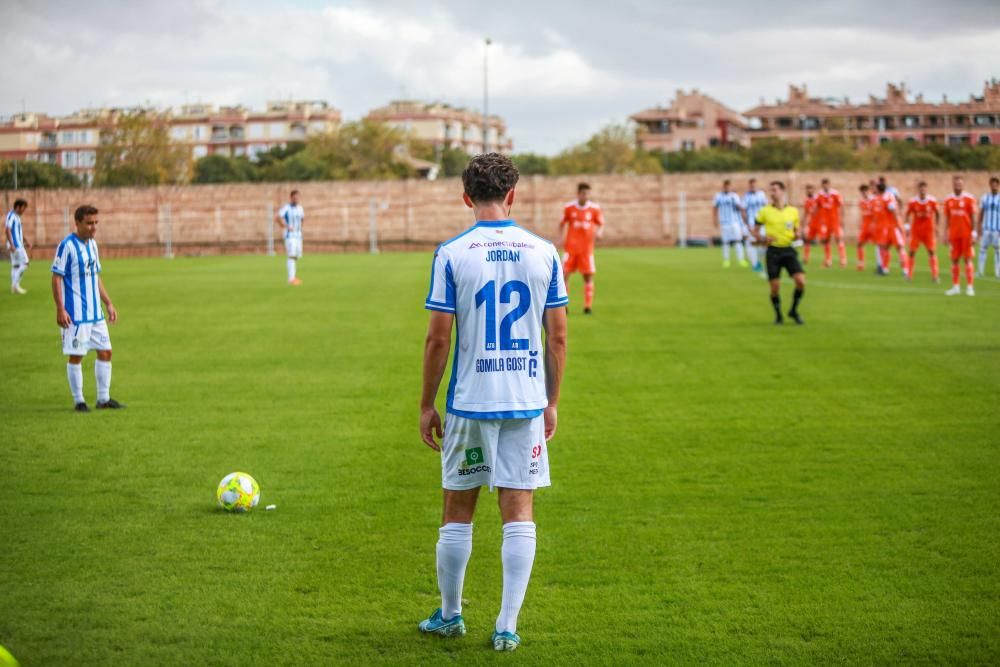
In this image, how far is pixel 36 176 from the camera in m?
40.9

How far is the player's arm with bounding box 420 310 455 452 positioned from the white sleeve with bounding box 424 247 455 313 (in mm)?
37

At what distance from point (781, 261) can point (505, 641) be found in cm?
1404

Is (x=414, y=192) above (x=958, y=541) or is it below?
above

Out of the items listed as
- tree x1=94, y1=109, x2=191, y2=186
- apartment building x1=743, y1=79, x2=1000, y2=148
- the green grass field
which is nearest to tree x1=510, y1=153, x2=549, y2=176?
apartment building x1=743, y1=79, x2=1000, y2=148

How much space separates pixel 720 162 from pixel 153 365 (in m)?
81.7

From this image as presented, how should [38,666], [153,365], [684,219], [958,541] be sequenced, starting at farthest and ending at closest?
[684,219], [153,365], [958,541], [38,666]

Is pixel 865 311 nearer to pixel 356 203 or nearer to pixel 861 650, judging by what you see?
pixel 861 650

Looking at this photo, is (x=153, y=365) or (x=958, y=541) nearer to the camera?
(x=958, y=541)

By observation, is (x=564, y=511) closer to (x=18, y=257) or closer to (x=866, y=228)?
(x=18, y=257)

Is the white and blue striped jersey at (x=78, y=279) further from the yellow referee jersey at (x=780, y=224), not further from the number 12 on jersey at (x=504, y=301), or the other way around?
the yellow referee jersey at (x=780, y=224)

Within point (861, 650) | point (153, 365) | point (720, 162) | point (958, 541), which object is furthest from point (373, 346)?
point (720, 162)

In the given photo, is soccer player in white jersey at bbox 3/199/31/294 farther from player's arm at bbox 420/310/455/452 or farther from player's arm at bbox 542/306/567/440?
player's arm at bbox 542/306/567/440

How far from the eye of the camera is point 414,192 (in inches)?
2365

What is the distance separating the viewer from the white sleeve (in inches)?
197
